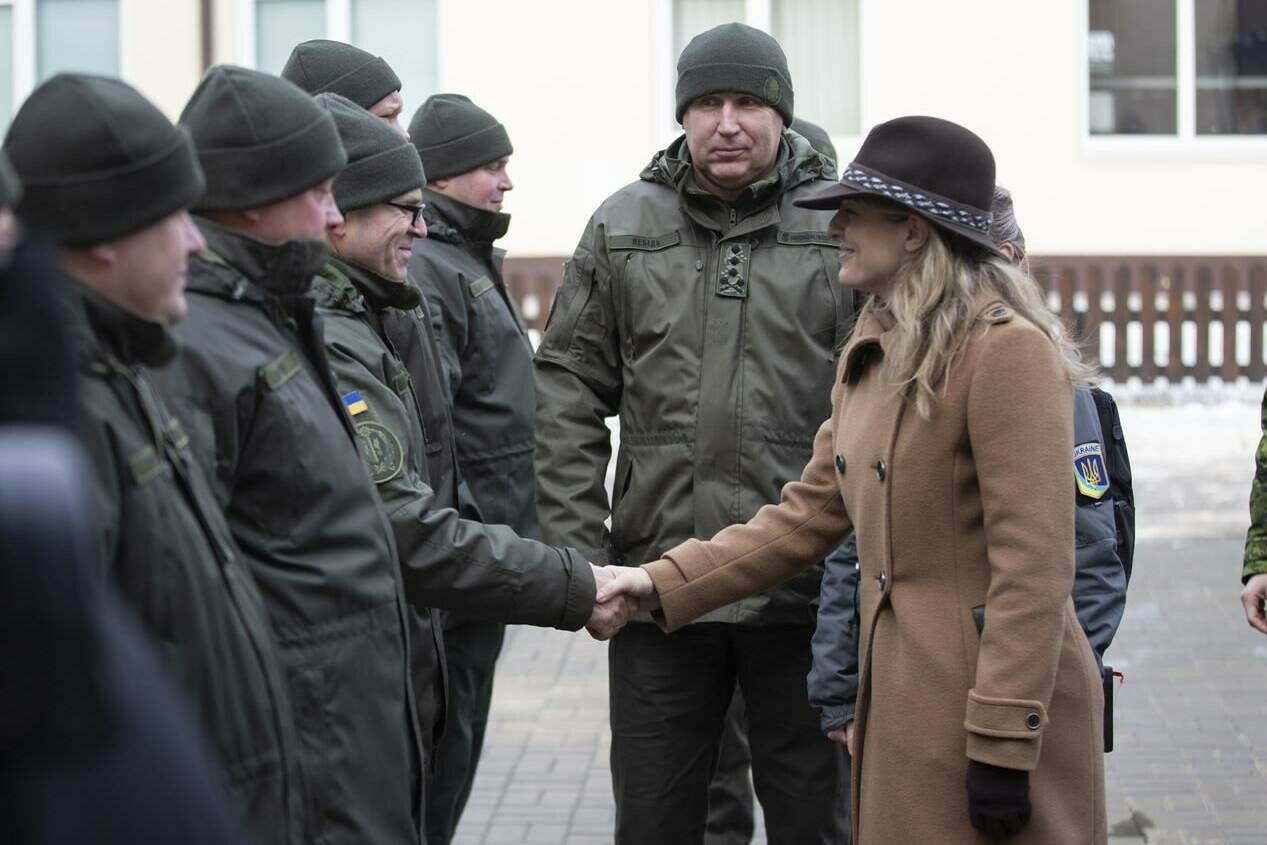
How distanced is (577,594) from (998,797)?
1055 mm

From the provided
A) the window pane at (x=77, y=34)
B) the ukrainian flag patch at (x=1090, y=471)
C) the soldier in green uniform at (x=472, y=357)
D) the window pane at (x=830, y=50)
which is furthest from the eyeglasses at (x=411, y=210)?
the window pane at (x=77, y=34)

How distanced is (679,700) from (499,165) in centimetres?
195

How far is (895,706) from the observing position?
138 inches

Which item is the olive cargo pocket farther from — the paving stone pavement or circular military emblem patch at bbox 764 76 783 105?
the paving stone pavement

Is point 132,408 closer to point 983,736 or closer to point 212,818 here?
point 212,818

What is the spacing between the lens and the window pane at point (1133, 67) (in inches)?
710

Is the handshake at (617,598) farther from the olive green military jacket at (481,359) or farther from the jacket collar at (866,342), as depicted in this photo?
the olive green military jacket at (481,359)

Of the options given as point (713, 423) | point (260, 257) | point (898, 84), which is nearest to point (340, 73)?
point (713, 423)

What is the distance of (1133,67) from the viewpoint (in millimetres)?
18172

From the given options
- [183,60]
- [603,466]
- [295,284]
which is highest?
[183,60]

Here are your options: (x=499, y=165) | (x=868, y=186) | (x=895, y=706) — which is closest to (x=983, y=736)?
(x=895, y=706)

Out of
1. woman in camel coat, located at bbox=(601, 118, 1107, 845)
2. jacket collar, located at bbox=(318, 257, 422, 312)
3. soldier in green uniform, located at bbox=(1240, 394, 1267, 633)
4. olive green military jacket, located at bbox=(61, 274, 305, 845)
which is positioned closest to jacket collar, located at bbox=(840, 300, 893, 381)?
woman in camel coat, located at bbox=(601, 118, 1107, 845)

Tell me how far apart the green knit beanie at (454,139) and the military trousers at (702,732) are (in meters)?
1.71

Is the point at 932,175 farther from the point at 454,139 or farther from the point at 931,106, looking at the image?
the point at 931,106
